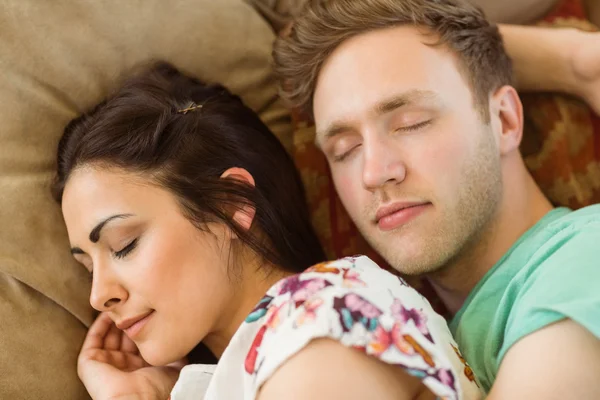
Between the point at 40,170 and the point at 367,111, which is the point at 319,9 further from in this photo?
the point at 40,170

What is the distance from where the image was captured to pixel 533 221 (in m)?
1.36

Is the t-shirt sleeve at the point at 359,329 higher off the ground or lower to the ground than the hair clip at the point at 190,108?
lower

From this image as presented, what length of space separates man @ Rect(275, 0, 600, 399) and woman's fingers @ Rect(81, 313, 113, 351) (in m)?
0.59

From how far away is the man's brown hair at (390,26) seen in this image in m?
1.32

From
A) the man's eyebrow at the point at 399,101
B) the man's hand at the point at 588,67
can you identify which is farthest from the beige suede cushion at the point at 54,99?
the man's hand at the point at 588,67

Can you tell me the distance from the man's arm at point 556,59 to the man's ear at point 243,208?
2.49 feet

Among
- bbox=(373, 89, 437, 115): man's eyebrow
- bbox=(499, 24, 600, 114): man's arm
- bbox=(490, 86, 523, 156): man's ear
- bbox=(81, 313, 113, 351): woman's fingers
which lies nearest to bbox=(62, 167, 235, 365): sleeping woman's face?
bbox=(81, 313, 113, 351): woman's fingers

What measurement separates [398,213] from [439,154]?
14cm

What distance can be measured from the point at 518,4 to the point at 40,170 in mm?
1251

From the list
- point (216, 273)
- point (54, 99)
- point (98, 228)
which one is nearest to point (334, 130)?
point (216, 273)

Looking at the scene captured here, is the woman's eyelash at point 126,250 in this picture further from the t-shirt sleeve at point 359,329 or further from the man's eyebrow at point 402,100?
the man's eyebrow at point 402,100

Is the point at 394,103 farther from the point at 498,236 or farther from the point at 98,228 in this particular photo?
the point at 98,228

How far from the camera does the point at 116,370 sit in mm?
1278

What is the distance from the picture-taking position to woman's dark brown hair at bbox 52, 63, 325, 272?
48.4 inches
